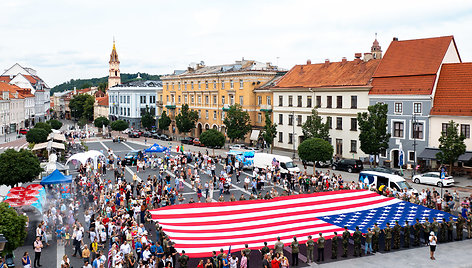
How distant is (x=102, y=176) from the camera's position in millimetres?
38594

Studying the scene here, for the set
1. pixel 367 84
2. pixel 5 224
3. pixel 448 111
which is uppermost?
pixel 367 84

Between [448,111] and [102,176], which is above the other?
[448,111]

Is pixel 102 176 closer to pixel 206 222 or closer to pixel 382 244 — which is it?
pixel 206 222

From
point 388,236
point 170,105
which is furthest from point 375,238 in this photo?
point 170,105

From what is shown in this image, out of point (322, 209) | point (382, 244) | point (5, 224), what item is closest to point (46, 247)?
point (5, 224)

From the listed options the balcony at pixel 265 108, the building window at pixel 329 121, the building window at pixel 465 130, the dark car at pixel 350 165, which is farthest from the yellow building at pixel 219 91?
the building window at pixel 465 130

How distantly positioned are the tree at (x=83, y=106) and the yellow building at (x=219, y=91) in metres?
51.7

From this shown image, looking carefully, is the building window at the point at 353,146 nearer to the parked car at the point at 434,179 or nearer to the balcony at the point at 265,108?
the parked car at the point at 434,179

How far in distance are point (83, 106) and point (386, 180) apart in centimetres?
11586

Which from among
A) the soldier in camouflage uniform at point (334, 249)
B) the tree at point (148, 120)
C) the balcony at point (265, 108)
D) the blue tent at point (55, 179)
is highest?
the balcony at point (265, 108)

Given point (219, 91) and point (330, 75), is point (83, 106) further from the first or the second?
point (330, 75)

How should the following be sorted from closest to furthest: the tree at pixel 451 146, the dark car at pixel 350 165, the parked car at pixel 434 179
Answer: the parked car at pixel 434 179 → the tree at pixel 451 146 → the dark car at pixel 350 165

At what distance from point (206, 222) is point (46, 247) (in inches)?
307

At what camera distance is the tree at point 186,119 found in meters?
71.3
